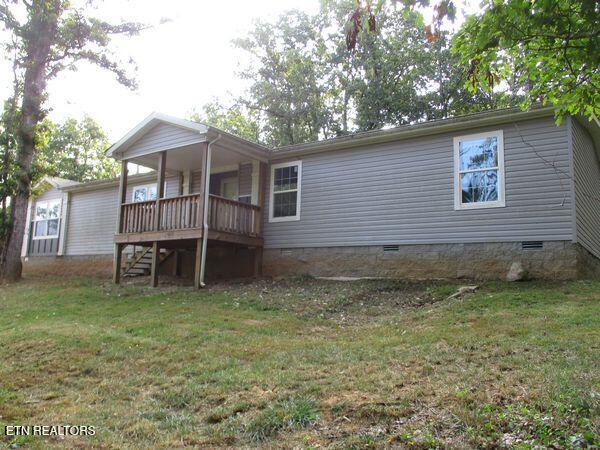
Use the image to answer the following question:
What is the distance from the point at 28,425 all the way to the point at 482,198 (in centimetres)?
933

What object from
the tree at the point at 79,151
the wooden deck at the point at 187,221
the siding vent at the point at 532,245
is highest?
the tree at the point at 79,151

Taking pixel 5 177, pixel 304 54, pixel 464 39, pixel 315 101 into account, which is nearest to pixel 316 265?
pixel 464 39

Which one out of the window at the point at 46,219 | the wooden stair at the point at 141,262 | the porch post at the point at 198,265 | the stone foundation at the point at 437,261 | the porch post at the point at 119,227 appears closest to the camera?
the stone foundation at the point at 437,261

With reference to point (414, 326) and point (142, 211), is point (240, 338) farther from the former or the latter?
point (142, 211)

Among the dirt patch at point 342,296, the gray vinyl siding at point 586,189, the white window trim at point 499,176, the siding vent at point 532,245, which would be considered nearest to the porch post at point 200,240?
the dirt patch at point 342,296

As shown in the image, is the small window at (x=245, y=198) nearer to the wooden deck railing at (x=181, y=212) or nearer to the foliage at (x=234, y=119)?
the wooden deck railing at (x=181, y=212)

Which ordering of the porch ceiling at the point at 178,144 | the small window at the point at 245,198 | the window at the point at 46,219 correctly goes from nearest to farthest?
the porch ceiling at the point at 178,144
the small window at the point at 245,198
the window at the point at 46,219

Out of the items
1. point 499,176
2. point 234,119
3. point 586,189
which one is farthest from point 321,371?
point 234,119

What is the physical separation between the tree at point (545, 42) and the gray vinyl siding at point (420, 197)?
4080 millimetres

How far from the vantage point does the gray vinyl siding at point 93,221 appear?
60.3 ft

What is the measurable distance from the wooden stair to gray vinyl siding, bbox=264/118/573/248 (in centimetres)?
382

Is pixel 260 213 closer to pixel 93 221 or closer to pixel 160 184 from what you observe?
pixel 160 184

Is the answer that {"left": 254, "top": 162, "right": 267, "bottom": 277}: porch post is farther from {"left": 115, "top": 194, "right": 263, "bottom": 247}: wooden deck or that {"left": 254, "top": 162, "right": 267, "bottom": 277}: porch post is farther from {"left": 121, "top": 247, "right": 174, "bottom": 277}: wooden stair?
{"left": 121, "top": 247, "right": 174, "bottom": 277}: wooden stair

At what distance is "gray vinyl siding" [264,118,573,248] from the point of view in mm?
10008
